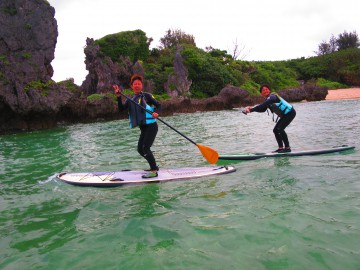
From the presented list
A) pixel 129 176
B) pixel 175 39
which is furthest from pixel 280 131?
pixel 175 39

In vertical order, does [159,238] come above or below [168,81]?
below

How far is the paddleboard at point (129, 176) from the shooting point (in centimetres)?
643

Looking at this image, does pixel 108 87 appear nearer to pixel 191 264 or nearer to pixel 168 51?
pixel 168 51

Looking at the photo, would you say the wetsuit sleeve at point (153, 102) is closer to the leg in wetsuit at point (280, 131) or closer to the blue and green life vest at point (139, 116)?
the blue and green life vest at point (139, 116)

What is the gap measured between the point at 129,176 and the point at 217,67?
3746cm

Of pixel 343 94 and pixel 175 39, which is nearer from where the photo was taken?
pixel 343 94

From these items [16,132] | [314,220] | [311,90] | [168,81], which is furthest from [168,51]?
[314,220]

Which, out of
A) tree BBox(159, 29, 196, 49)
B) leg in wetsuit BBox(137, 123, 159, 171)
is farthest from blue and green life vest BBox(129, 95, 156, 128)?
tree BBox(159, 29, 196, 49)

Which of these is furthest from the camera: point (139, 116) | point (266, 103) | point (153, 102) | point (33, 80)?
point (33, 80)

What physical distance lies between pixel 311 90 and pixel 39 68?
2898cm

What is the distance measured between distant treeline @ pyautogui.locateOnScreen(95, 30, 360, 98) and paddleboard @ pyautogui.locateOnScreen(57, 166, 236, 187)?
97.1 ft

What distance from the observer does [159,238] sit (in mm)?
3873

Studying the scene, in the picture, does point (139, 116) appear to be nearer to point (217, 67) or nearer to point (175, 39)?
point (217, 67)

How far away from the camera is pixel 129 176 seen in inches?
265
